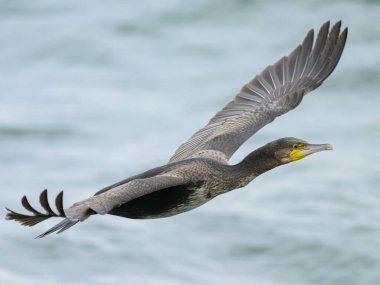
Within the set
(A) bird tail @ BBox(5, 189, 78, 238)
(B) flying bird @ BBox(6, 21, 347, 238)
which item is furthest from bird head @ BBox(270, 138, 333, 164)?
(A) bird tail @ BBox(5, 189, 78, 238)

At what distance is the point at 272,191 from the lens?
17547 millimetres

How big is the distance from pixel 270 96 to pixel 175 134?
15.4ft

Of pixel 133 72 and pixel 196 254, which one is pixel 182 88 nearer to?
pixel 133 72

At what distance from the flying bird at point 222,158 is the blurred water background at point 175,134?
8.29 ft

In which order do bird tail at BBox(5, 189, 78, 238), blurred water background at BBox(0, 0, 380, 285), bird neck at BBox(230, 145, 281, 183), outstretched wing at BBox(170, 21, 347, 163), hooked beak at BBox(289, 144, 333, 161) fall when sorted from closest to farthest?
bird tail at BBox(5, 189, 78, 238) < hooked beak at BBox(289, 144, 333, 161) < bird neck at BBox(230, 145, 281, 183) < outstretched wing at BBox(170, 21, 347, 163) < blurred water background at BBox(0, 0, 380, 285)

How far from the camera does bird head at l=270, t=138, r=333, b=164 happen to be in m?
12.1

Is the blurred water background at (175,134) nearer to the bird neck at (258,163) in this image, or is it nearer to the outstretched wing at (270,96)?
the outstretched wing at (270,96)

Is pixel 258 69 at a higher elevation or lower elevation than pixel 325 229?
higher

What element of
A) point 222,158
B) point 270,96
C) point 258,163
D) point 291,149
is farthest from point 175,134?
point 291,149

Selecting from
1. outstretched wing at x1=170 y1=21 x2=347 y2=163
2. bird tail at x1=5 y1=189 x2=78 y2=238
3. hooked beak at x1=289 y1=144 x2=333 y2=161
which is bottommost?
bird tail at x1=5 y1=189 x2=78 y2=238

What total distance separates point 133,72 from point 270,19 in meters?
2.83

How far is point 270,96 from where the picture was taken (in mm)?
13977

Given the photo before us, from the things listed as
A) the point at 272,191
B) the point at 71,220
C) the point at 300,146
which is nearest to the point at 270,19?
the point at 272,191

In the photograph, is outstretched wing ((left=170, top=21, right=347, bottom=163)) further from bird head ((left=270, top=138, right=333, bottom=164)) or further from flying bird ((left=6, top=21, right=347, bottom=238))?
bird head ((left=270, top=138, right=333, bottom=164))
